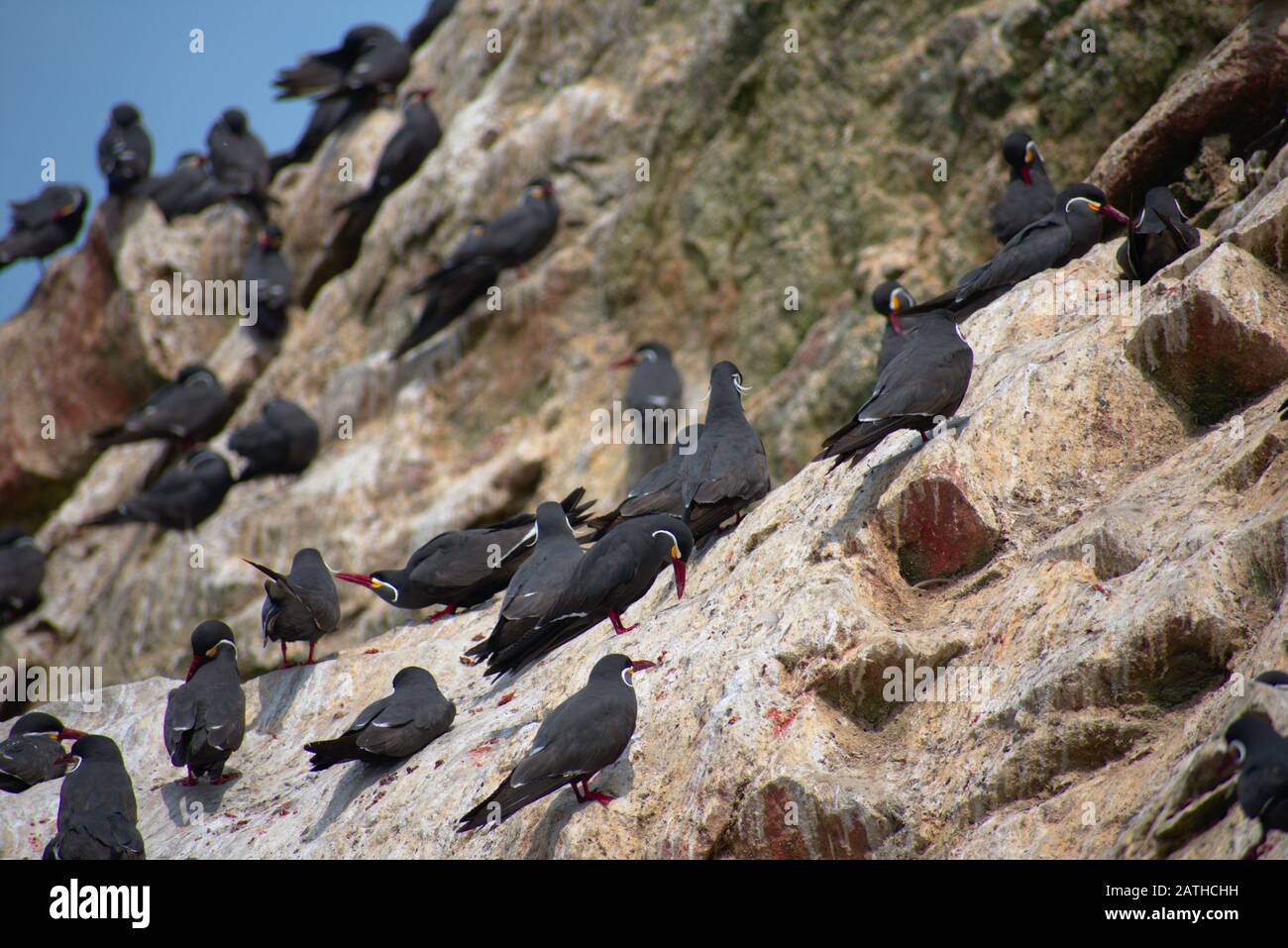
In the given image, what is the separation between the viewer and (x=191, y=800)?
30.9 feet

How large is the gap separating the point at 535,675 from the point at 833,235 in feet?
24.3

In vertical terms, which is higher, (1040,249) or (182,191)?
(182,191)

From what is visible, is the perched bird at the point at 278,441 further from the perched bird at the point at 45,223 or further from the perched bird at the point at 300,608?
the perched bird at the point at 45,223

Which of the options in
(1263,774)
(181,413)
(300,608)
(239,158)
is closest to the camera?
(1263,774)

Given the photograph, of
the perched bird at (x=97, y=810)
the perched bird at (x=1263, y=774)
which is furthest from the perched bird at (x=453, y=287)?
the perched bird at (x=1263, y=774)

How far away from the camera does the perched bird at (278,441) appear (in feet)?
55.3

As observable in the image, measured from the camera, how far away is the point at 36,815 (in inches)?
384

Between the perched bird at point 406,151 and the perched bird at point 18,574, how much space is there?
7.61 m

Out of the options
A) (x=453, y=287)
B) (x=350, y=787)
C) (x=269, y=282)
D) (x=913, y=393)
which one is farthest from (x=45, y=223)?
(x=913, y=393)

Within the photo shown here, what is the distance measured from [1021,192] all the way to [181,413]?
12.7 metres

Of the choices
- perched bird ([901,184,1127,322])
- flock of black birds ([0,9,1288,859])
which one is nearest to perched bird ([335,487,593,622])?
flock of black birds ([0,9,1288,859])

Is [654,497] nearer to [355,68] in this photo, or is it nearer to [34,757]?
[34,757]

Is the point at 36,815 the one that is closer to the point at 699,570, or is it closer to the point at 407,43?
the point at 699,570

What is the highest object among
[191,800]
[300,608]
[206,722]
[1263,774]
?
[300,608]
